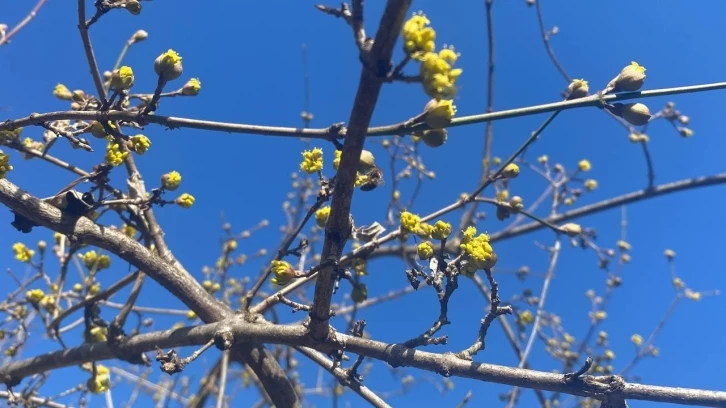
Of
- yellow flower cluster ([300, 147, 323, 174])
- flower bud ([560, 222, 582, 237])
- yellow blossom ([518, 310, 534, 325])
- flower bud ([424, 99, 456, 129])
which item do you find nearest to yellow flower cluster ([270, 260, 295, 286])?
yellow flower cluster ([300, 147, 323, 174])

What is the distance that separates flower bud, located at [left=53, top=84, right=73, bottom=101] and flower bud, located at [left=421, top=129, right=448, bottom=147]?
265 centimetres

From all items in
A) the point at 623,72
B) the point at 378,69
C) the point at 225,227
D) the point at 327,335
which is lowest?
the point at 327,335

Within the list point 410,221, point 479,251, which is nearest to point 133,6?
point 410,221

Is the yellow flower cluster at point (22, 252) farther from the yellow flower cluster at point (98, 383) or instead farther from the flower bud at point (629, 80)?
the flower bud at point (629, 80)

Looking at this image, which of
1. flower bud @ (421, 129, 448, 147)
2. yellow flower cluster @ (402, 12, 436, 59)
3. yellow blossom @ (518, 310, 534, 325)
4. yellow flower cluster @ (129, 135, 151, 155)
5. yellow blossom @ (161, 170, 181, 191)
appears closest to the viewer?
yellow flower cluster @ (402, 12, 436, 59)

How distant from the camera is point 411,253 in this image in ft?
17.9

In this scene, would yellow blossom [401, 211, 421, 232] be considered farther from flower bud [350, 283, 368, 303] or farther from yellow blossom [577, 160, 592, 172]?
yellow blossom [577, 160, 592, 172]

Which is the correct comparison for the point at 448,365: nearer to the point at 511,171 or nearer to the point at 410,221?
the point at 410,221

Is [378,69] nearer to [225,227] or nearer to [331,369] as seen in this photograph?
[331,369]

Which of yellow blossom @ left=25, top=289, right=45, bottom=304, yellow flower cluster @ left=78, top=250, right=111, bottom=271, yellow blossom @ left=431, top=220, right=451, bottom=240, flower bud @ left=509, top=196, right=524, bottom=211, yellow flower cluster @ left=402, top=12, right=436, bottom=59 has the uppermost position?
flower bud @ left=509, top=196, right=524, bottom=211

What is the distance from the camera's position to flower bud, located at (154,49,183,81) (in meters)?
2.34

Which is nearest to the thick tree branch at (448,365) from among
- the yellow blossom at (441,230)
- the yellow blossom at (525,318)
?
the yellow blossom at (441,230)

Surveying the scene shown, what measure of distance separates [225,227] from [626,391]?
5.48 metres

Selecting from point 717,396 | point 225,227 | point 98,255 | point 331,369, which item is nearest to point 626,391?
point 717,396
